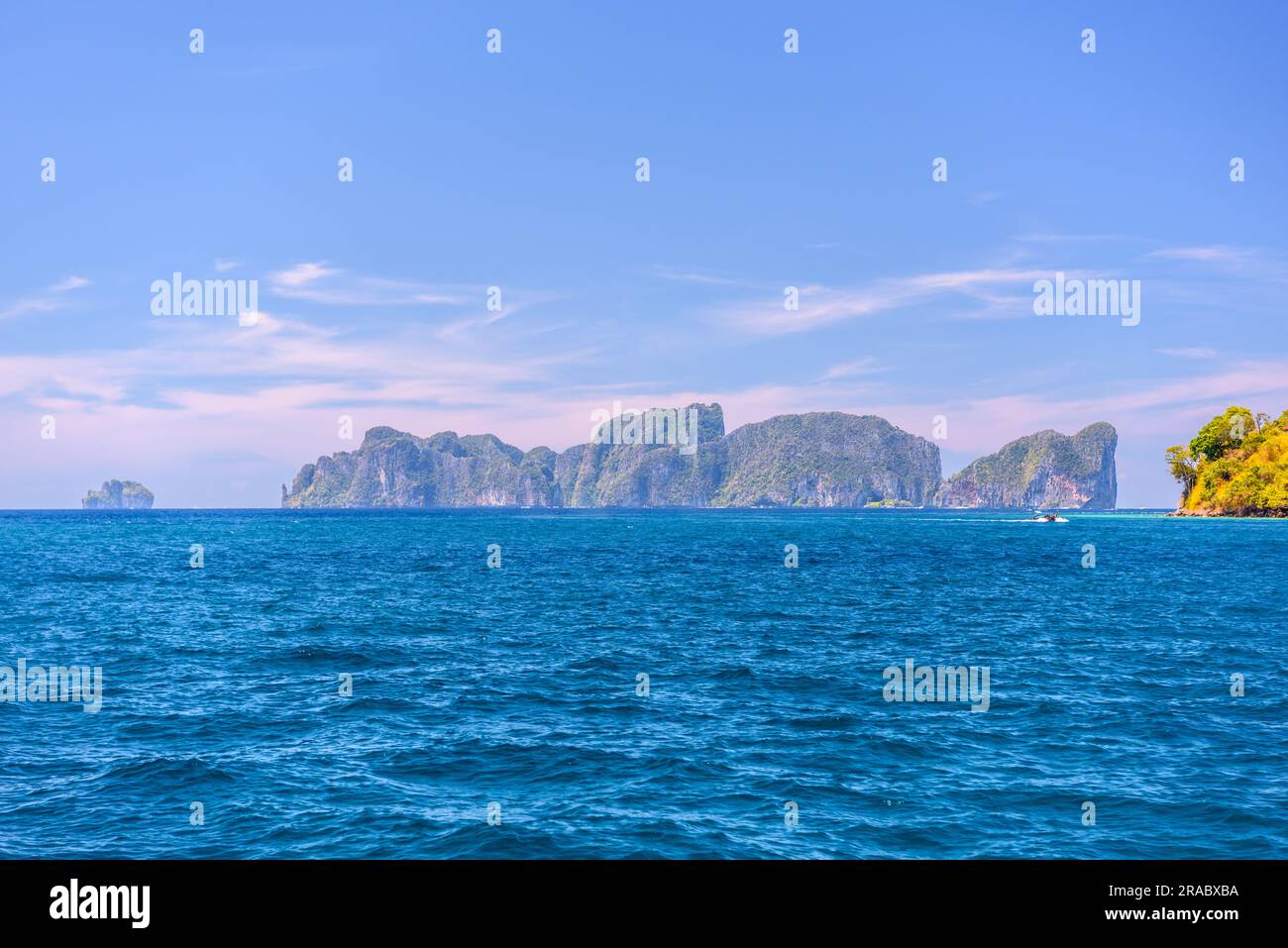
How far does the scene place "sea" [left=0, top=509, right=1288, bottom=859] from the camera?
18.6 m

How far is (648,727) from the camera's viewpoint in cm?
2706

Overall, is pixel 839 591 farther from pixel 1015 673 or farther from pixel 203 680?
pixel 203 680

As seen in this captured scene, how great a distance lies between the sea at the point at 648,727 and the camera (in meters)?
18.6

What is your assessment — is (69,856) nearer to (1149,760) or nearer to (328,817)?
(328,817)

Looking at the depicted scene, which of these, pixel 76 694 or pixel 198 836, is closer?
pixel 198 836

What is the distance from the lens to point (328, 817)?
19.3m

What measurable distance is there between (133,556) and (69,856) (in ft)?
368

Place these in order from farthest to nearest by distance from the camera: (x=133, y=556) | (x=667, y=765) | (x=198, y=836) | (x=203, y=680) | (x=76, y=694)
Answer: (x=133, y=556) → (x=203, y=680) → (x=76, y=694) → (x=667, y=765) → (x=198, y=836)

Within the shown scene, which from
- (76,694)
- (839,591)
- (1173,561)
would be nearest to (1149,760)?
(76,694)

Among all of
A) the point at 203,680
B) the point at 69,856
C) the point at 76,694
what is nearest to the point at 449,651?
the point at 203,680

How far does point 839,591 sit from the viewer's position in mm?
69500
